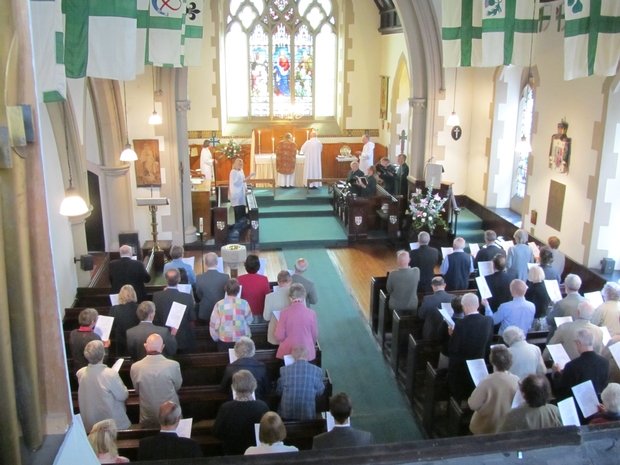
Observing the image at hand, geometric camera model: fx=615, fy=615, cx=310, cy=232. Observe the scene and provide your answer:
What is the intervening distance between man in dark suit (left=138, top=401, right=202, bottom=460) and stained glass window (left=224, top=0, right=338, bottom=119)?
1495 cm

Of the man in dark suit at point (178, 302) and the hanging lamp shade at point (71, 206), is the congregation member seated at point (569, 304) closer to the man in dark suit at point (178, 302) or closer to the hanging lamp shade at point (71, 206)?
the man in dark suit at point (178, 302)

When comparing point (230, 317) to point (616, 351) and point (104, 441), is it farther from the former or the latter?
point (616, 351)

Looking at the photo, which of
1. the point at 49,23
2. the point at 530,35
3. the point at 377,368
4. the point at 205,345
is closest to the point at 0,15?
the point at 49,23

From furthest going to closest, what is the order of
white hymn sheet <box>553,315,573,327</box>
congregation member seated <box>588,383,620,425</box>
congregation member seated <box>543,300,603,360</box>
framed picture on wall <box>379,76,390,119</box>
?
1. framed picture on wall <box>379,76,390,119</box>
2. white hymn sheet <box>553,315,573,327</box>
3. congregation member seated <box>543,300,603,360</box>
4. congregation member seated <box>588,383,620,425</box>

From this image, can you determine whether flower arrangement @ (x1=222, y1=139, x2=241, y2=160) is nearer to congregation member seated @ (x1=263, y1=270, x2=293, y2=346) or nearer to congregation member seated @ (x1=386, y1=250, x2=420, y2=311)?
congregation member seated @ (x1=386, y1=250, x2=420, y2=311)

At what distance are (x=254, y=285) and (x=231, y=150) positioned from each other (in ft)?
33.1

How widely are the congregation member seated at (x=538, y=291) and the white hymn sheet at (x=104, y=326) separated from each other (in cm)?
447

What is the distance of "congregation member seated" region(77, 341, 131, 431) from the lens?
461 cm

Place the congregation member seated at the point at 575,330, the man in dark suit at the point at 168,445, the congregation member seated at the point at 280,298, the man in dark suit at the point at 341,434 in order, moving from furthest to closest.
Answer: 1. the congregation member seated at the point at 280,298
2. the congregation member seated at the point at 575,330
3. the man in dark suit at the point at 341,434
4. the man in dark suit at the point at 168,445

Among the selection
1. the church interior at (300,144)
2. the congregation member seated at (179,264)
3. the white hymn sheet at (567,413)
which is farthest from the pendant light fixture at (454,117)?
the white hymn sheet at (567,413)

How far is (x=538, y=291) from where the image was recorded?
690 centimetres

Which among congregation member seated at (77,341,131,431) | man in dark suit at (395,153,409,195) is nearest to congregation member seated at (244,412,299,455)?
congregation member seated at (77,341,131,431)

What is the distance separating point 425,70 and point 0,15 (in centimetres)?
1175

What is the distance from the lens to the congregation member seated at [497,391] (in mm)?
4688
